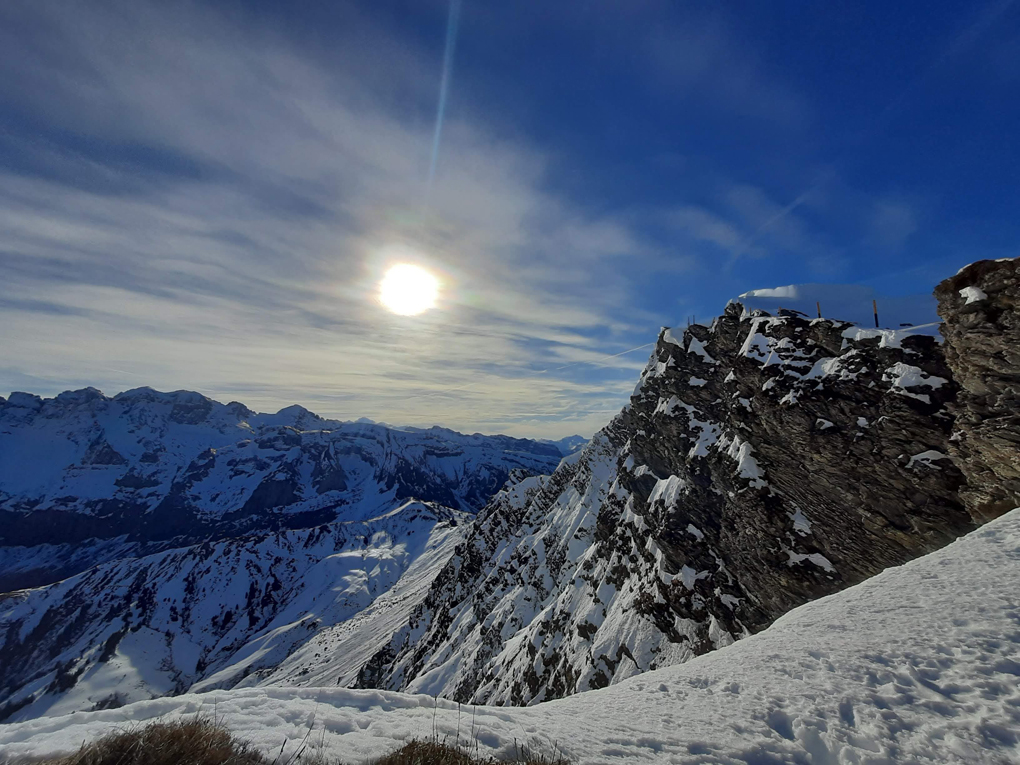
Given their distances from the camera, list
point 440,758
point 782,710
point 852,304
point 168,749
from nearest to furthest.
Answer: point 168,749
point 440,758
point 782,710
point 852,304

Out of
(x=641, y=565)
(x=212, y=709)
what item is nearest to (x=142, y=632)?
(x=641, y=565)

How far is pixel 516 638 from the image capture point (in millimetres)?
69062

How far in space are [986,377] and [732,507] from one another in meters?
22.1

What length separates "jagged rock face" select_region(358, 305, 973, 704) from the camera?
25.0 m

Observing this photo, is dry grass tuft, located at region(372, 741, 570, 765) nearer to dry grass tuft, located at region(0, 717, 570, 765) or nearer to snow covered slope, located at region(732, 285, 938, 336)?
dry grass tuft, located at region(0, 717, 570, 765)

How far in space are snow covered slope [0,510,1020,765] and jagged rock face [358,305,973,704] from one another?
15.5 meters

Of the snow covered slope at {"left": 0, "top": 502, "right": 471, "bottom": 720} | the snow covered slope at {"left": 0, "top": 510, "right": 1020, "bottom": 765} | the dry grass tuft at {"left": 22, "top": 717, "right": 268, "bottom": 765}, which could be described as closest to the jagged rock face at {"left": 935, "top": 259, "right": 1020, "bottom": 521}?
the snow covered slope at {"left": 0, "top": 510, "right": 1020, "bottom": 765}

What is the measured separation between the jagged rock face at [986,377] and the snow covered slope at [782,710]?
10.0 m

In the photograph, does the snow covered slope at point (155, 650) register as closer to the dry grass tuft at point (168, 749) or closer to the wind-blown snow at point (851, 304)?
the wind-blown snow at point (851, 304)

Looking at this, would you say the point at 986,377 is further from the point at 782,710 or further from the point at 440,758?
the point at 440,758

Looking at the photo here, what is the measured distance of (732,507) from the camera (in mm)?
38469

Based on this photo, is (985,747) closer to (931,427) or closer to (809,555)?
(931,427)

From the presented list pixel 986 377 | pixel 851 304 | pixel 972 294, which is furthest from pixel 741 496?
pixel 972 294

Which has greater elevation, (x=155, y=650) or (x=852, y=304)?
(x=852, y=304)
